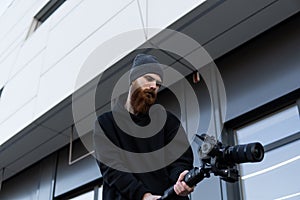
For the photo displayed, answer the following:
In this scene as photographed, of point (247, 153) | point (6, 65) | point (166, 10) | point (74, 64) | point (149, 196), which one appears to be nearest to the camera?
point (247, 153)

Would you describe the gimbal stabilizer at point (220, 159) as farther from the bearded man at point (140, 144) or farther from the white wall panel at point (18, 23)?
the white wall panel at point (18, 23)

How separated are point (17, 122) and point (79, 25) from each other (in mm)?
1084

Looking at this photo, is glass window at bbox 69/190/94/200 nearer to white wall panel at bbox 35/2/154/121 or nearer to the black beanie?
white wall panel at bbox 35/2/154/121

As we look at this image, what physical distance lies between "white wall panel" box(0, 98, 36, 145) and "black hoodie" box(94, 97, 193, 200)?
2.36 metres

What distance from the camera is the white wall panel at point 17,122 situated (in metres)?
3.85

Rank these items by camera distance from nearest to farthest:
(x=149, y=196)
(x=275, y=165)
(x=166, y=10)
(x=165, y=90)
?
(x=149, y=196), (x=275, y=165), (x=166, y=10), (x=165, y=90)

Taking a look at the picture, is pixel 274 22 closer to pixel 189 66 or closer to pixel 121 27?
pixel 189 66

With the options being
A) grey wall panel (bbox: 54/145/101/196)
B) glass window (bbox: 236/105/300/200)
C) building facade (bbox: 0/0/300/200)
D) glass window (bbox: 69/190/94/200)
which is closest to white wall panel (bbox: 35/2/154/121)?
building facade (bbox: 0/0/300/200)

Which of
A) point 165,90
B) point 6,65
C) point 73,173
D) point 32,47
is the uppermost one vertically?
point 6,65

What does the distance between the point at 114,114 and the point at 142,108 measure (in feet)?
0.37

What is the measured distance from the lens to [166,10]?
2686mm

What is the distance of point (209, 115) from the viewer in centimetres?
271

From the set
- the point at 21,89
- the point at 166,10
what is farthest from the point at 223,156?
the point at 21,89

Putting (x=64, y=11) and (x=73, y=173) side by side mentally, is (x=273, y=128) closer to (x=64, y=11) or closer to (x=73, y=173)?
(x=73, y=173)
